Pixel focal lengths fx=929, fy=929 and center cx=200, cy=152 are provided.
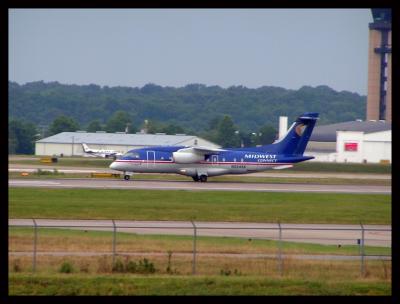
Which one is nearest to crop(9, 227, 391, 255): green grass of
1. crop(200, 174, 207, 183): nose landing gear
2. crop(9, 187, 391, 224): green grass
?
crop(9, 187, 391, 224): green grass

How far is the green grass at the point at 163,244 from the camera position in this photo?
28562mm

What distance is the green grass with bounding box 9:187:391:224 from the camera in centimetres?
3972

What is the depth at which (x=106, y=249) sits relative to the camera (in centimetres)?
2800

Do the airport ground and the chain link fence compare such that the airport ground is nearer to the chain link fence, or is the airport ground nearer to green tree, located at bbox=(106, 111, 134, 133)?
the chain link fence

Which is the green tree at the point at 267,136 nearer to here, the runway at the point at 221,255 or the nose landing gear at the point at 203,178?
the nose landing gear at the point at 203,178

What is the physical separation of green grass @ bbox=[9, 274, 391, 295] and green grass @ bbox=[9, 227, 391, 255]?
18.9ft

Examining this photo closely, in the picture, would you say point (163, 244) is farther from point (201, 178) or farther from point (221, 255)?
point (201, 178)

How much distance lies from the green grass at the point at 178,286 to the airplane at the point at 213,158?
42185mm

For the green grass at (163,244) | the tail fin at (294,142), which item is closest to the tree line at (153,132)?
the tail fin at (294,142)
